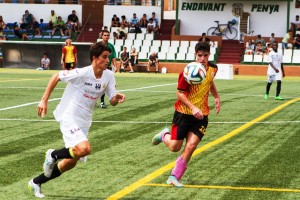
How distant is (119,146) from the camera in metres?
13.9

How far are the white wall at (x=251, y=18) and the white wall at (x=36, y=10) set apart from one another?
7817 millimetres

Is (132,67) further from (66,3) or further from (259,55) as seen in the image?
(66,3)

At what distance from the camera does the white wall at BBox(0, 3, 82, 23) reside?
195ft

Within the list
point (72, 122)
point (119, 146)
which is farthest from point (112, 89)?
point (119, 146)

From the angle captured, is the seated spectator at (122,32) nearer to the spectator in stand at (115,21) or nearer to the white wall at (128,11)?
the spectator in stand at (115,21)

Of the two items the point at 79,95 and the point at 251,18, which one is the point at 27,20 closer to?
the point at 251,18

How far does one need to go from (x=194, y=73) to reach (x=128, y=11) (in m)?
49.4

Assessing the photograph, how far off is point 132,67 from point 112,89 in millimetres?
40563

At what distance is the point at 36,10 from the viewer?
60156mm

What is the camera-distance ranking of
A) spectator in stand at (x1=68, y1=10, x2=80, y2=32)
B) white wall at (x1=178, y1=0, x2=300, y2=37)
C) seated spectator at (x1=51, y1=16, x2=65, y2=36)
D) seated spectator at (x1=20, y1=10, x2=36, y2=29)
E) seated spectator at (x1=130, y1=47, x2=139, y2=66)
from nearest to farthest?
seated spectator at (x1=130, y1=47, x2=139, y2=66), seated spectator at (x1=51, y1=16, x2=65, y2=36), white wall at (x1=178, y1=0, x2=300, y2=37), spectator in stand at (x1=68, y1=10, x2=80, y2=32), seated spectator at (x1=20, y1=10, x2=36, y2=29)

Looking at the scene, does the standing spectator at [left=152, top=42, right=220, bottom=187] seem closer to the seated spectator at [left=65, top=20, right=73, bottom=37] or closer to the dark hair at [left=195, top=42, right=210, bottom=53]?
the dark hair at [left=195, top=42, right=210, bottom=53]

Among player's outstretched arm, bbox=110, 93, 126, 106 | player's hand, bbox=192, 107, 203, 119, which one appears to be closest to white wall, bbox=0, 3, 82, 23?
player's hand, bbox=192, 107, 203, 119

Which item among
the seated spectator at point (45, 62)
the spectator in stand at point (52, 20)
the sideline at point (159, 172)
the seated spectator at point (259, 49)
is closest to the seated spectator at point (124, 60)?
the seated spectator at point (45, 62)

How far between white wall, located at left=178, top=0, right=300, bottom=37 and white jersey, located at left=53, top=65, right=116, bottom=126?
49315mm
